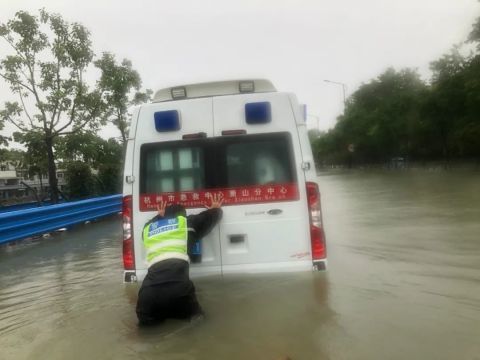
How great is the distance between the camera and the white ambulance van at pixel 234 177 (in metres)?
5.39

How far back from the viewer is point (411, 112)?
47.3 metres

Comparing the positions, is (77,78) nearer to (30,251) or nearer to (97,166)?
(97,166)

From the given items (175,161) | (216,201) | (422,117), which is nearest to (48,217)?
(175,161)

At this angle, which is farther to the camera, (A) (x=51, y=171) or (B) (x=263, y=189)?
(A) (x=51, y=171)

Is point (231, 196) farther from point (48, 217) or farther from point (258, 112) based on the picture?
point (48, 217)

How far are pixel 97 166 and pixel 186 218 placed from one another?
16725mm

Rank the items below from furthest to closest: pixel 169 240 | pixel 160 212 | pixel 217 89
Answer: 1. pixel 217 89
2. pixel 160 212
3. pixel 169 240

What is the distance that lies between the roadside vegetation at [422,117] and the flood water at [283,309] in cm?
2935

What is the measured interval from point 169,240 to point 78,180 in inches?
648

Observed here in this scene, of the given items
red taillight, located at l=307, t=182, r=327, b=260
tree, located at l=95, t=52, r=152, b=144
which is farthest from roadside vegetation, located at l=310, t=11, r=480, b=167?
red taillight, located at l=307, t=182, r=327, b=260

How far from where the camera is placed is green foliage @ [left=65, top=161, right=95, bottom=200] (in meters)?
20.2

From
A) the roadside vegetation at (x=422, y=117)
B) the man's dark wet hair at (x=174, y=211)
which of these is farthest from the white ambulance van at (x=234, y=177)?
the roadside vegetation at (x=422, y=117)

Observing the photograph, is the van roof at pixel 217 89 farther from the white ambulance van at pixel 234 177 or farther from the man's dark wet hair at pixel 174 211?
the man's dark wet hair at pixel 174 211

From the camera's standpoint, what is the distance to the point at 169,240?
5.00m
